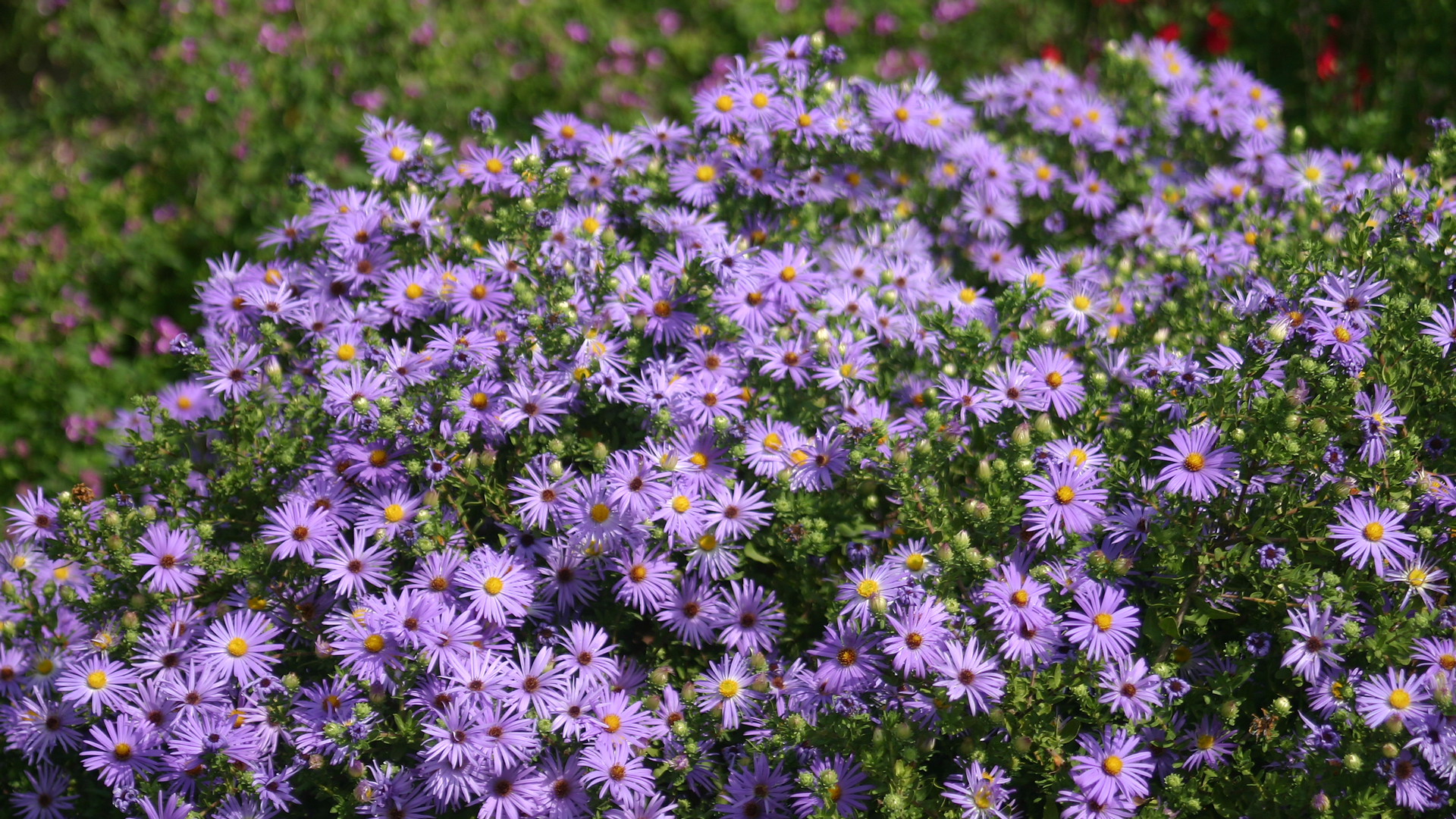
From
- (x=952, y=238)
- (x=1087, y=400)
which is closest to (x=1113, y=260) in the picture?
(x=952, y=238)

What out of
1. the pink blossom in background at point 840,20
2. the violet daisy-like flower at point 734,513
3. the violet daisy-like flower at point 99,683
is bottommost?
the violet daisy-like flower at point 99,683

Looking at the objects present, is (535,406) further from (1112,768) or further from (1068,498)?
(1112,768)

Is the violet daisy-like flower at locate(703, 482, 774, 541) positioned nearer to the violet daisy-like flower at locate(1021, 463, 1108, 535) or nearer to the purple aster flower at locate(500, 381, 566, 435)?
the purple aster flower at locate(500, 381, 566, 435)

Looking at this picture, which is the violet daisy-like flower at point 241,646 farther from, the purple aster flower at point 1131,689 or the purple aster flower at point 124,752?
the purple aster flower at point 1131,689

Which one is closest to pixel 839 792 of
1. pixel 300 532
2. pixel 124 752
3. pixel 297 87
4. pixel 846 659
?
pixel 846 659

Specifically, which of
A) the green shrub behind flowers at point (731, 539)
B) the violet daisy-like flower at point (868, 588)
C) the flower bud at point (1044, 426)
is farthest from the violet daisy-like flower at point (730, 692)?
the flower bud at point (1044, 426)

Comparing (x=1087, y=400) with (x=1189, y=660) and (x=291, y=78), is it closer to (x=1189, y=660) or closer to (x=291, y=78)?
(x=1189, y=660)
